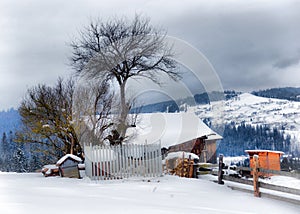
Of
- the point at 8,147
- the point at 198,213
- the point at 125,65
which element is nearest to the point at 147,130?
the point at 125,65

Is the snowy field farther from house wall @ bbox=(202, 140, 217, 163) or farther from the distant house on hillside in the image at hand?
house wall @ bbox=(202, 140, 217, 163)

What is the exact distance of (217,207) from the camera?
8023 mm

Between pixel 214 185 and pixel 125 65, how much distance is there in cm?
1025

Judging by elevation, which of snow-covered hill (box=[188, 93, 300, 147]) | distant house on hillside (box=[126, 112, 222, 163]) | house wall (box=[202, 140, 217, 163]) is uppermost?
snow-covered hill (box=[188, 93, 300, 147])

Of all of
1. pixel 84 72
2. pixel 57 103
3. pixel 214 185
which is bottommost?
pixel 214 185

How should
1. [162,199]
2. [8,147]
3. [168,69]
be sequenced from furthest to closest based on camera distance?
[8,147] < [168,69] < [162,199]

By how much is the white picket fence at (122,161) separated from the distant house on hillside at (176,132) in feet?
19.2

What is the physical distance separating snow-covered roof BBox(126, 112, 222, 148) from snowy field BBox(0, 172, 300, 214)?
8.39m

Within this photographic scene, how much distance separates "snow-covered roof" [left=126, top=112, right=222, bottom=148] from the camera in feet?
68.9

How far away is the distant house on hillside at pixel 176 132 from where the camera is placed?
71.1ft

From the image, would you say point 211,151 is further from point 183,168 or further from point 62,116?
point 183,168

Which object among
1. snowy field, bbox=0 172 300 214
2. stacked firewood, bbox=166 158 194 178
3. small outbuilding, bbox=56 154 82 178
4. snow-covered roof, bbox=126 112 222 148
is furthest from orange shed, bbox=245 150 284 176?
small outbuilding, bbox=56 154 82 178

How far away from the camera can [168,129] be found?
26219mm

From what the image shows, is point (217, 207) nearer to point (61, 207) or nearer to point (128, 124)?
point (61, 207)
